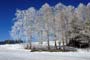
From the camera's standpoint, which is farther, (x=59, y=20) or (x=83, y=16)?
(x=83, y=16)

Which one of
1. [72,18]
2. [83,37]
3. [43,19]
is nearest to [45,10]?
[43,19]

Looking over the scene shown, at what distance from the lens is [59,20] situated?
44.2 meters

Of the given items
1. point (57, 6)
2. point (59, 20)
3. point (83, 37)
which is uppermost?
point (57, 6)

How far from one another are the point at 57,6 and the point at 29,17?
832cm

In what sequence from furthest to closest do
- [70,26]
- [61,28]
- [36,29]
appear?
[36,29]
[70,26]
[61,28]

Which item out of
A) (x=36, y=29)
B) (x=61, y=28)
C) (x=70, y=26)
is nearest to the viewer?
(x=61, y=28)

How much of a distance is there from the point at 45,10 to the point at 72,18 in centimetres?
594

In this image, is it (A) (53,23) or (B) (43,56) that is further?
(A) (53,23)

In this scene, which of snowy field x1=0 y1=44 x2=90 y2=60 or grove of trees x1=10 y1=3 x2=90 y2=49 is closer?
snowy field x1=0 y1=44 x2=90 y2=60

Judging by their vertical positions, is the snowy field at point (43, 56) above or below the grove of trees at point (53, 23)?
below

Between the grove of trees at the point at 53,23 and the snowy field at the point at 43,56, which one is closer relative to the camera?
the snowy field at the point at 43,56

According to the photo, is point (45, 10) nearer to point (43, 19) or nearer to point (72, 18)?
point (43, 19)

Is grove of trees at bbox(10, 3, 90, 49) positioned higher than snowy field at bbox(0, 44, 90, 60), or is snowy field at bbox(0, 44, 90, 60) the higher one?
grove of trees at bbox(10, 3, 90, 49)

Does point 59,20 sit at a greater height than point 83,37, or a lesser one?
greater
